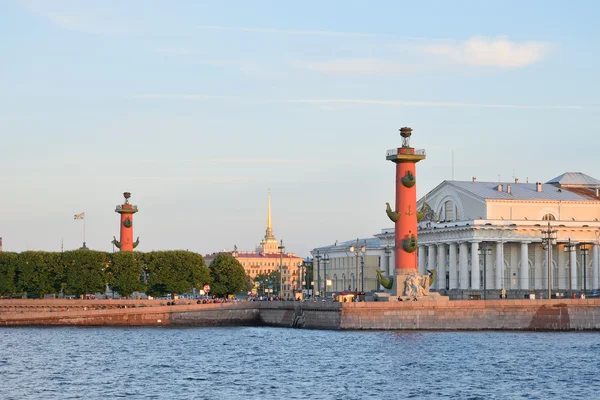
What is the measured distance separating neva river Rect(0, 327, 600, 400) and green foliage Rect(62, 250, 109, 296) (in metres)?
24.5

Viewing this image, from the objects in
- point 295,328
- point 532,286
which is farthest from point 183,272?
point 532,286

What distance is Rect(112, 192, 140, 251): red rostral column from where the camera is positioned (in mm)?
125688

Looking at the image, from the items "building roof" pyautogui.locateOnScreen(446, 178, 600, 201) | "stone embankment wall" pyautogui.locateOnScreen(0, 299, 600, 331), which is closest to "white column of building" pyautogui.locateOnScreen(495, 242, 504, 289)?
"building roof" pyautogui.locateOnScreen(446, 178, 600, 201)

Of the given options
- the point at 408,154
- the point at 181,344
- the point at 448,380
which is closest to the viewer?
the point at 448,380

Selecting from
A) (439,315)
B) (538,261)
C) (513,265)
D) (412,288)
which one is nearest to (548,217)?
(538,261)

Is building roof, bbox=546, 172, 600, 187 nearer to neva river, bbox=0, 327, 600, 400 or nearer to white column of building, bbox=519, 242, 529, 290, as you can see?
white column of building, bbox=519, 242, 529, 290

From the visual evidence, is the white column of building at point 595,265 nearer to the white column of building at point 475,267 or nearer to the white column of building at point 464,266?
the white column of building at point 475,267

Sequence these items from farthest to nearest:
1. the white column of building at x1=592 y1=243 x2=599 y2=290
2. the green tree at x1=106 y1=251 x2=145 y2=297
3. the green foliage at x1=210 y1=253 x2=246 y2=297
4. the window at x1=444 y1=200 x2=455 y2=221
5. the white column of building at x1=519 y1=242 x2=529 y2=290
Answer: the window at x1=444 y1=200 x2=455 y2=221, the white column of building at x1=592 y1=243 x2=599 y2=290, the white column of building at x1=519 y1=242 x2=529 y2=290, the green foliage at x1=210 y1=253 x2=246 y2=297, the green tree at x1=106 y1=251 x2=145 y2=297

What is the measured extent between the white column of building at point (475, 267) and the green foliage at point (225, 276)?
68.6ft

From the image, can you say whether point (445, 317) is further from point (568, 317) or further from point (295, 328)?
point (295, 328)

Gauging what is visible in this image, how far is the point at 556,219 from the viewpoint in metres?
123

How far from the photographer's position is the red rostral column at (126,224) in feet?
412

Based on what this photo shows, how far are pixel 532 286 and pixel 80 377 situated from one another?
236 feet

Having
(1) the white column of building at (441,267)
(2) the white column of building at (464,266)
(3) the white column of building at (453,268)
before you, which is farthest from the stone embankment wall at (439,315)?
(1) the white column of building at (441,267)
